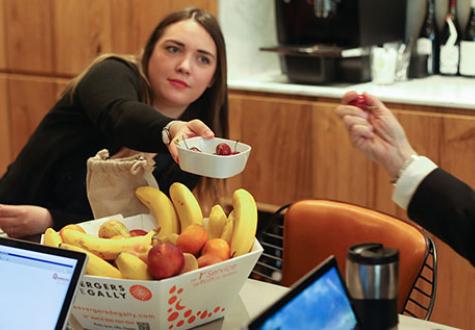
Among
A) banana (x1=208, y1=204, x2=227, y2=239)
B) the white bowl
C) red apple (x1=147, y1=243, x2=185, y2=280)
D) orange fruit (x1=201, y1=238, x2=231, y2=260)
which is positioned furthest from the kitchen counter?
red apple (x1=147, y1=243, x2=185, y2=280)

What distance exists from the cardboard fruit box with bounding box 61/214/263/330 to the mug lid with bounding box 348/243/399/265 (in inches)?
9.8

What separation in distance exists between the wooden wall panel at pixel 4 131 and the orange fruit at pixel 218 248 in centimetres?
262

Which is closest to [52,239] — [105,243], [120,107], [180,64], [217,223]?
[105,243]

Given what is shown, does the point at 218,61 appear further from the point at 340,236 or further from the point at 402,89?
the point at 402,89

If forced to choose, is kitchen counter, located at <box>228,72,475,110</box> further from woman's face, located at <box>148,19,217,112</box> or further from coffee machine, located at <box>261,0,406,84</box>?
woman's face, located at <box>148,19,217,112</box>

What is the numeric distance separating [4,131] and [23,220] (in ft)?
6.00

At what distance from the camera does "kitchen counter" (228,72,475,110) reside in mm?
2872

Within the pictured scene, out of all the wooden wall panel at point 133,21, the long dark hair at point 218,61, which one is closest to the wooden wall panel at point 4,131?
the wooden wall panel at point 133,21

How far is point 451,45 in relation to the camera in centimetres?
334

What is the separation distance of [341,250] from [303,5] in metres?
1.47

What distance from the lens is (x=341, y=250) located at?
2121 mm

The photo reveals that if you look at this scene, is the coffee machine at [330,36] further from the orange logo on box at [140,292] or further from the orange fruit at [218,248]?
the orange logo on box at [140,292]

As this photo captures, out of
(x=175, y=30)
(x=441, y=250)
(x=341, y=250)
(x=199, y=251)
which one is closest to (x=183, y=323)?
(x=199, y=251)

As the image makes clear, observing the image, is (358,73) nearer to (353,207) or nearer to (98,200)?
(353,207)
